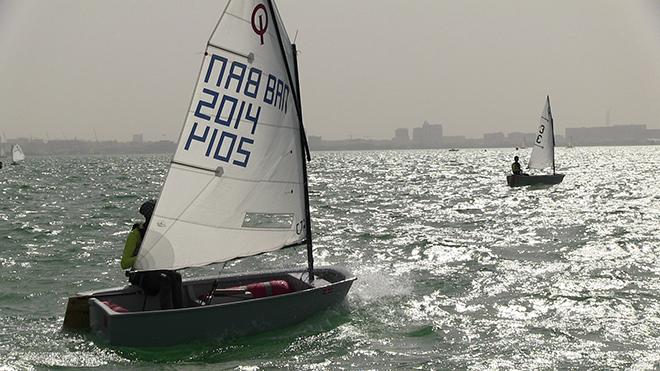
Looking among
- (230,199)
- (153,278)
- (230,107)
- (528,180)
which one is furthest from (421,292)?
(528,180)

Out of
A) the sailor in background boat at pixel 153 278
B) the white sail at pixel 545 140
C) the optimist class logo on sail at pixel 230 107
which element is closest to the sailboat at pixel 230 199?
the optimist class logo on sail at pixel 230 107

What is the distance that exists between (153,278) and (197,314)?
1.21 metres

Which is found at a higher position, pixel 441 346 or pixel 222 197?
pixel 222 197

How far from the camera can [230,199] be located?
11000 millimetres

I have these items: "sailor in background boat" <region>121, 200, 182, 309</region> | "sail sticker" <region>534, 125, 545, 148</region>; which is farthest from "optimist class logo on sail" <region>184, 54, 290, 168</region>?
"sail sticker" <region>534, 125, 545, 148</region>

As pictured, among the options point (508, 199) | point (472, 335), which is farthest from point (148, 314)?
point (508, 199)

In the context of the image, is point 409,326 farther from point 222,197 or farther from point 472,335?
point 222,197

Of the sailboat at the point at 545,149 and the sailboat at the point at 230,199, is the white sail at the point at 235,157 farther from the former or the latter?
Answer: the sailboat at the point at 545,149

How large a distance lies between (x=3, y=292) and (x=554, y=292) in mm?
11812

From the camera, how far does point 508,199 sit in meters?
38.0

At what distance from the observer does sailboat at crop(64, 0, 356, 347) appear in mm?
10234

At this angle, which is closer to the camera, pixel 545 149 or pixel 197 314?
pixel 197 314

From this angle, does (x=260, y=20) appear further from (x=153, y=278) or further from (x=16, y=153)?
(x=16, y=153)

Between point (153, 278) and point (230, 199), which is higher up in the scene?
point (230, 199)
